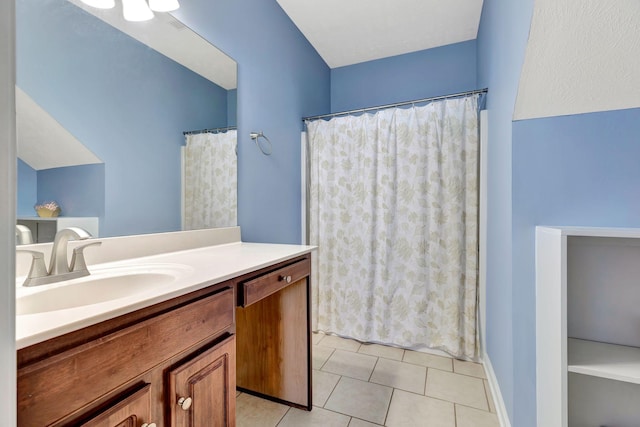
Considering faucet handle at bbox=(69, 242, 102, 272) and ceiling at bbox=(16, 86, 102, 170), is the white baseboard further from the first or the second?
ceiling at bbox=(16, 86, 102, 170)

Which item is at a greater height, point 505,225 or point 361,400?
point 505,225

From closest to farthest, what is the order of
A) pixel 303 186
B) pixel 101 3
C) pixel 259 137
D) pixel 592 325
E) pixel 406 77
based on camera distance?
1. pixel 592 325
2. pixel 101 3
3. pixel 259 137
4. pixel 303 186
5. pixel 406 77

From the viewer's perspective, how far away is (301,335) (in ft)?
4.85

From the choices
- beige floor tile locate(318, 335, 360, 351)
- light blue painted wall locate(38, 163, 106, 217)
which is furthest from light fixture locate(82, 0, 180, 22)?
beige floor tile locate(318, 335, 360, 351)

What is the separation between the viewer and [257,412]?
4.89ft

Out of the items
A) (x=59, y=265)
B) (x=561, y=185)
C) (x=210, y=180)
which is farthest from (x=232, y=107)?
(x=561, y=185)

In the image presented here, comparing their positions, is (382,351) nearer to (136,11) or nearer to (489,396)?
(489,396)

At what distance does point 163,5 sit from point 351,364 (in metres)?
2.19

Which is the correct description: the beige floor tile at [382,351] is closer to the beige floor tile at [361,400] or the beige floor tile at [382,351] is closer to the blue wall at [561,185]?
the beige floor tile at [361,400]

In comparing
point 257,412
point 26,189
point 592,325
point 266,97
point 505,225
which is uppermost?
point 266,97

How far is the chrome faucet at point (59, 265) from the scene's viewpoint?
819 mm

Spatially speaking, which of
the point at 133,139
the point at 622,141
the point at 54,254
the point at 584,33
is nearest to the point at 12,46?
the point at 54,254

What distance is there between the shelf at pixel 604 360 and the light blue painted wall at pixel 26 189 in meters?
1.70

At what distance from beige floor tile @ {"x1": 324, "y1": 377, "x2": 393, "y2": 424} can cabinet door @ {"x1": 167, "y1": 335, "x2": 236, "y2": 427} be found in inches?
30.6
